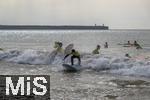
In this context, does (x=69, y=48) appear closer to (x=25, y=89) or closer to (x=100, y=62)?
(x=100, y=62)

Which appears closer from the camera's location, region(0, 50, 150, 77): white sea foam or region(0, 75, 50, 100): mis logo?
region(0, 75, 50, 100): mis logo

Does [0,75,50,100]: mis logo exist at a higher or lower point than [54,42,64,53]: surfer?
lower

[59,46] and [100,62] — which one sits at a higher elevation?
[59,46]

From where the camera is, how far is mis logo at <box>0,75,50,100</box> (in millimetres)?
15383

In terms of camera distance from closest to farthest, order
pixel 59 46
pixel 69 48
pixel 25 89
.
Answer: pixel 25 89
pixel 69 48
pixel 59 46

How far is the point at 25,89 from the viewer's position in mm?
17000

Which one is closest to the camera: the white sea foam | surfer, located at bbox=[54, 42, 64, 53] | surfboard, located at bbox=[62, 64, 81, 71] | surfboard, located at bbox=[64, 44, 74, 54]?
the white sea foam

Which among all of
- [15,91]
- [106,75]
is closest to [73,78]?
[106,75]

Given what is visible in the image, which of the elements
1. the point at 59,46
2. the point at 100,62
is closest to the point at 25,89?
the point at 100,62

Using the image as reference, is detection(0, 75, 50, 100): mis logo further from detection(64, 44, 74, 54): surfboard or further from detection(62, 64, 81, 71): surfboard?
detection(64, 44, 74, 54): surfboard

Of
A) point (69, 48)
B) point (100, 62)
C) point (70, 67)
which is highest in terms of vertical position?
point (69, 48)

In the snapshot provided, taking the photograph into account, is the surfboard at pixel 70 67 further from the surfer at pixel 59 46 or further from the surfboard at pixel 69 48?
the surfer at pixel 59 46

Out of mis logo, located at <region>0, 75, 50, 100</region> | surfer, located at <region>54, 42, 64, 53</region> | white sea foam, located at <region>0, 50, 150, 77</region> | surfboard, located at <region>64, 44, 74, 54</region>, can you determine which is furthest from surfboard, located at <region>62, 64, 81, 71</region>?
surfer, located at <region>54, 42, 64, 53</region>

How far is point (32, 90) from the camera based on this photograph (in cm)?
1686
